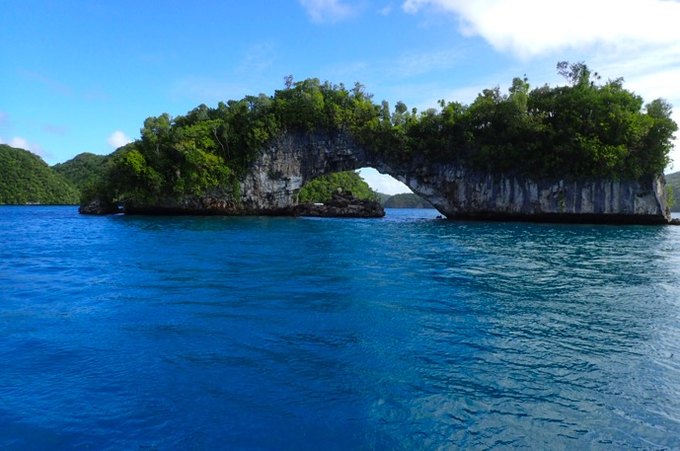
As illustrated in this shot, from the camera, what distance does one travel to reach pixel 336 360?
572cm

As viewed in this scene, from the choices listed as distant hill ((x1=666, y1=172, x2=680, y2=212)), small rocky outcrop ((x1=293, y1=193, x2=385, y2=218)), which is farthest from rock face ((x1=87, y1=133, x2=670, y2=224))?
distant hill ((x1=666, y1=172, x2=680, y2=212))

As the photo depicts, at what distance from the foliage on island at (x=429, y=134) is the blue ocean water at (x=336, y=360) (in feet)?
110

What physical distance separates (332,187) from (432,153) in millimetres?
49040

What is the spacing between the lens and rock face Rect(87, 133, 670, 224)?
41.4 metres

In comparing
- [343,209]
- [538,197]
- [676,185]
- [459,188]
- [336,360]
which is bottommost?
[336,360]

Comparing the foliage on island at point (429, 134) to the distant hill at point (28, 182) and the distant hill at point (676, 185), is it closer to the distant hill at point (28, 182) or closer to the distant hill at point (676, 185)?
the distant hill at point (28, 182)

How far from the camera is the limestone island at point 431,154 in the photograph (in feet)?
133

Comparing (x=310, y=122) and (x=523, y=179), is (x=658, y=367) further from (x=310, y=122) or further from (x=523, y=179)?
(x=310, y=122)

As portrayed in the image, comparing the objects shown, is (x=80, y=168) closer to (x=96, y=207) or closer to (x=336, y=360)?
(x=96, y=207)

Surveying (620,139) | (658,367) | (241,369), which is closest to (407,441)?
(241,369)

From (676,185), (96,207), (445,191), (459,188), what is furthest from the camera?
(676,185)

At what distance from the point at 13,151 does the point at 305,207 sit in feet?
307

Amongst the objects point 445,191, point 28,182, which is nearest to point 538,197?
point 445,191

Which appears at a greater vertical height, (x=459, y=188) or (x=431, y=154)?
(x=431, y=154)
